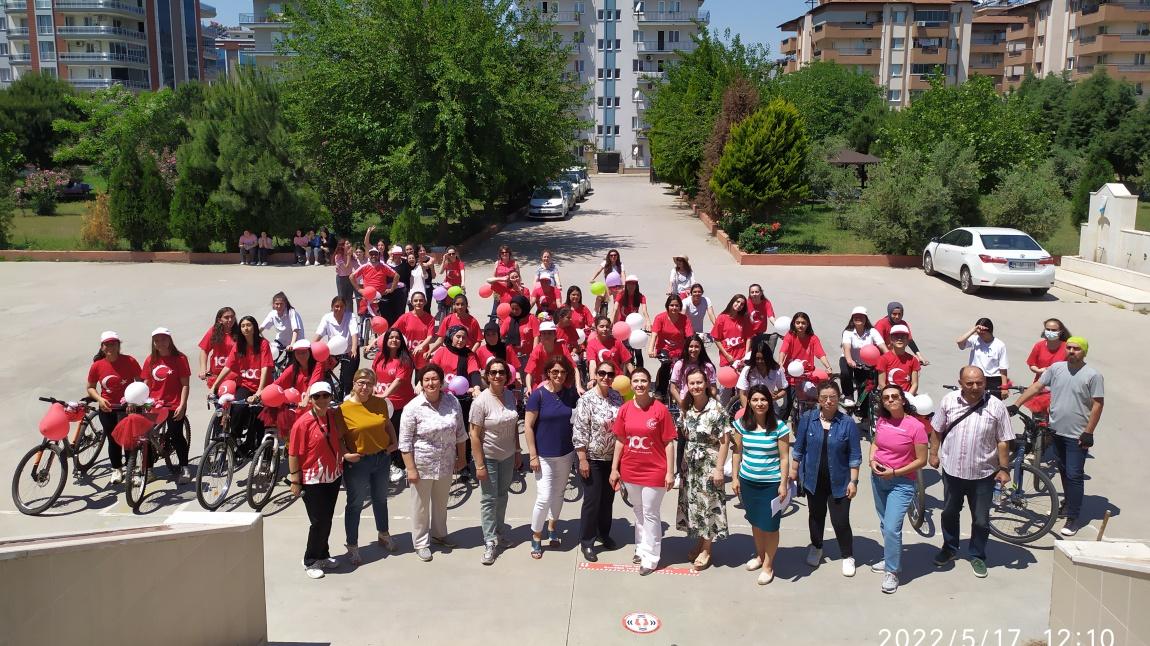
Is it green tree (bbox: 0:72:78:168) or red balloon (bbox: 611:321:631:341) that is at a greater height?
green tree (bbox: 0:72:78:168)

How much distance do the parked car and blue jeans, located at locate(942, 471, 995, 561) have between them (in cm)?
3011

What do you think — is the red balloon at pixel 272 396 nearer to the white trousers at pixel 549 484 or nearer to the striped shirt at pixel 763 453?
the white trousers at pixel 549 484

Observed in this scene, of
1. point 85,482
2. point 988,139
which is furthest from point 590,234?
point 85,482

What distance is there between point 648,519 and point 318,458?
8.32 ft

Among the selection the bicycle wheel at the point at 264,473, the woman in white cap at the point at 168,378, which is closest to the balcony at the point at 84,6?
the woman in white cap at the point at 168,378

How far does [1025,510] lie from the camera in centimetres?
838

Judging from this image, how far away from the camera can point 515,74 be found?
2617 cm

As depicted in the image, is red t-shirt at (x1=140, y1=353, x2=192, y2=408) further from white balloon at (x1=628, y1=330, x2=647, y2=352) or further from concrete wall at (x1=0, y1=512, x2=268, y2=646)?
white balloon at (x1=628, y1=330, x2=647, y2=352)

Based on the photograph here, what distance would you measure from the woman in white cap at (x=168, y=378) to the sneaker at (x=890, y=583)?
21.1 ft

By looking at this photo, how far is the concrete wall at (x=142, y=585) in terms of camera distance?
13.1 feet

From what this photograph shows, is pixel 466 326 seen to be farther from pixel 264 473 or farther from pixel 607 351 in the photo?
pixel 264 473

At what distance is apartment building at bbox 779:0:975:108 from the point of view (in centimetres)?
9075

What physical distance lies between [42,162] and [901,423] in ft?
209

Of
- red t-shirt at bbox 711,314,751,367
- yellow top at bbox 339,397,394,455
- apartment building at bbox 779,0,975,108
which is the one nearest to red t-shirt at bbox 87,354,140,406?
yellow top at bbox 339,397,394,455
